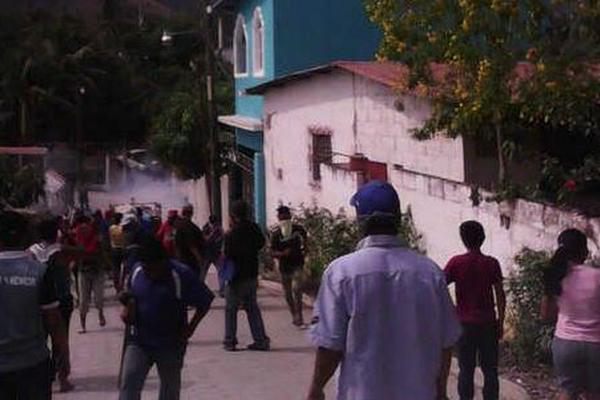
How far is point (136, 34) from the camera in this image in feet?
201

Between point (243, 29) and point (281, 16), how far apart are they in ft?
13.2

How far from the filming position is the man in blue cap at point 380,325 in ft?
15.9

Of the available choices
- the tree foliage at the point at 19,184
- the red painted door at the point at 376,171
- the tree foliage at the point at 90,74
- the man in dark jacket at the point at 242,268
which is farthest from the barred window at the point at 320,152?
the tree foliage at the point at 90,74

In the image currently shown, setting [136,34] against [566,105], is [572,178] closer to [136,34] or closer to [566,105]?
[566,105]

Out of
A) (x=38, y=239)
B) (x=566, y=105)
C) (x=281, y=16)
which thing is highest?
(x=281, y=16)

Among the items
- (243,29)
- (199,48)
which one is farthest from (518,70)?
(199,48)

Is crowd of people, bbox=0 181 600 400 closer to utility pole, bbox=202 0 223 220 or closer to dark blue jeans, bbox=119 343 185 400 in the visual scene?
dark blue jeans, bbox=119 343 185 400

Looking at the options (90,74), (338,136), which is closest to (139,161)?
(90,74)

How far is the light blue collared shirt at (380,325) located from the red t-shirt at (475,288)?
3.42 m

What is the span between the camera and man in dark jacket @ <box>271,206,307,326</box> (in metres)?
14.3

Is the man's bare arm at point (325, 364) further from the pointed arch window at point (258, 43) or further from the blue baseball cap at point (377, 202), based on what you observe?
the pointed arch window at point (258, 43)

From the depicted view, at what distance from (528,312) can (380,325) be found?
539cm

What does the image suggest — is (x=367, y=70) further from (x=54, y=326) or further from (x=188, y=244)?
(x=54, y=326)

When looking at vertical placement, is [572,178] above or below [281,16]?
below
